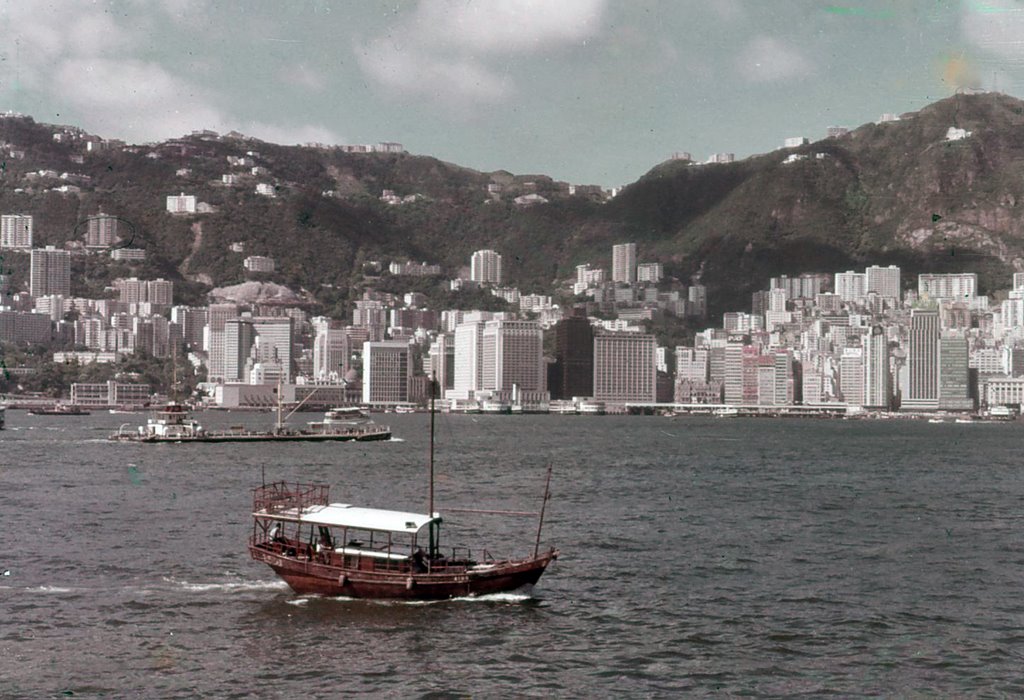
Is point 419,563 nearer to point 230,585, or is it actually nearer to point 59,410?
point 230,585

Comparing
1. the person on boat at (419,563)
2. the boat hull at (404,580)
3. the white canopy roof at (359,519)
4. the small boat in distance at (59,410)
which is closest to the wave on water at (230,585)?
the boat hull at (404,580)

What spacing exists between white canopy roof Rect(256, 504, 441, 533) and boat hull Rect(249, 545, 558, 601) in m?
1.07

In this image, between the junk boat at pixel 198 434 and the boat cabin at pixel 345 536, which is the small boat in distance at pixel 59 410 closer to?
the junk boat at pixel 198 434

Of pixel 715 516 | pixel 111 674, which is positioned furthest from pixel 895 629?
pixel 715 516

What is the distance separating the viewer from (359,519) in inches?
1342

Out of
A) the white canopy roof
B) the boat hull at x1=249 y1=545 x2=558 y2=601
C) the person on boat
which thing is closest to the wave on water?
the boat hull at x1=249 y1=545 x2=558 y2=601

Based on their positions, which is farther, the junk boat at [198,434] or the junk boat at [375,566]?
the junk boat at [198,434]

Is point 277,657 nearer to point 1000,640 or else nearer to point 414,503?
point 1000,640

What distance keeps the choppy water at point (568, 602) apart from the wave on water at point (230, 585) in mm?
125

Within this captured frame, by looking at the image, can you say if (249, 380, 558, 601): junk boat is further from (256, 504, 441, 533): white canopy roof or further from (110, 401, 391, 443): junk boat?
(110, 401, 391, 443): junk boat

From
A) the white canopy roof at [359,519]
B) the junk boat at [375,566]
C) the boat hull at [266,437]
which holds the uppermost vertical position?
the white canopy roof at [359,519]

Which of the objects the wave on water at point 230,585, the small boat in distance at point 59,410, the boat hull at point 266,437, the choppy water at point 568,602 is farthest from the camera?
the small boat in distance at point 59,410

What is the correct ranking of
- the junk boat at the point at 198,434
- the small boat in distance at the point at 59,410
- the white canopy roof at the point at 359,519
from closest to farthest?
the white canopy roof at the point at 359,519 → the junk boat at the point at 198,434 → the small boat in distance at the point at 59,410

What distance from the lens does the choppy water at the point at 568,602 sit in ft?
89.2
